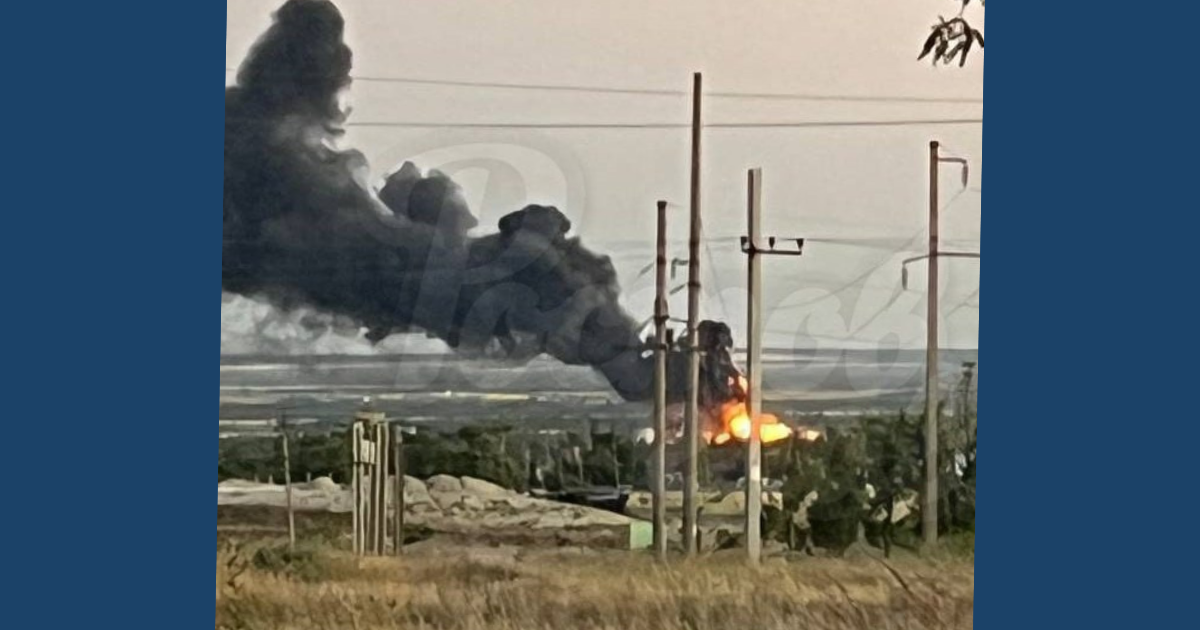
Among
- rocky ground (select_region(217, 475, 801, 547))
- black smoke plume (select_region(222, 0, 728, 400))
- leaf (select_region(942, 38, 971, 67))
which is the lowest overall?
rocky ground (select_region(217, 475, 801, 547))

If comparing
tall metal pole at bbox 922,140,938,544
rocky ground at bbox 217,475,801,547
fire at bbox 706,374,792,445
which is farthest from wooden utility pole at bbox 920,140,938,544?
rocky ground at bbox 217,475,801,547

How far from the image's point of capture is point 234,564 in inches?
164

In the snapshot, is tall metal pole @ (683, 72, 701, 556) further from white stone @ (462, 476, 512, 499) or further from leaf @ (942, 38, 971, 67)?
leaf @ (942, 38, 971, 67)

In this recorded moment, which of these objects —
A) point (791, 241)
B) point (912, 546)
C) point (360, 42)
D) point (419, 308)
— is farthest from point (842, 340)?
point (360, 42)

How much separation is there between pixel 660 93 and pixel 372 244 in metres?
0.82

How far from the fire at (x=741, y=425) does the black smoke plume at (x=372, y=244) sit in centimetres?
13

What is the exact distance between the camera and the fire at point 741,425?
4.20 m

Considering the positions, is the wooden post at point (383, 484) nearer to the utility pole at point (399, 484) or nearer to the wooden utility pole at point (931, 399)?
the utility pole at point (399, 484)

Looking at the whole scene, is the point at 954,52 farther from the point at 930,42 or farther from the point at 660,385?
the point at 660,385

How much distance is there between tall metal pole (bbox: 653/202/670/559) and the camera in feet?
13.8

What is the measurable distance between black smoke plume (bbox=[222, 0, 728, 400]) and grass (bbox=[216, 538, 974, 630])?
1.54ft

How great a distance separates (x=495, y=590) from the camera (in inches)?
165

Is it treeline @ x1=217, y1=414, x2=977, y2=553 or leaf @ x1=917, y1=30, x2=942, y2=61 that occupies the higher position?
leaf @ x1=917, y1=30, x2=942, y2=61

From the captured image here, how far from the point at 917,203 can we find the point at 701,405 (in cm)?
75
